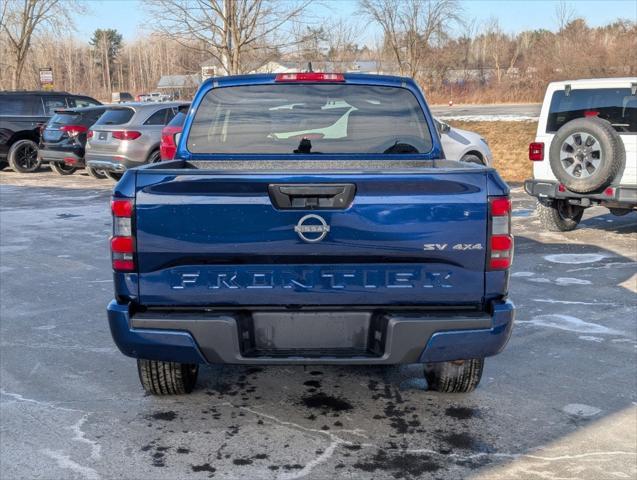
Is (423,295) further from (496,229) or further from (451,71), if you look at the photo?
(451,71)

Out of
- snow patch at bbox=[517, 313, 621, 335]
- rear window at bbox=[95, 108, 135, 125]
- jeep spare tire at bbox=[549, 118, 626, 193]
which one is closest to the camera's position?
snow patch at bbox=[517, 313, 621, 335]

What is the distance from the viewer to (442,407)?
4.17 metres

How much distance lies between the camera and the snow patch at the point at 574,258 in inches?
314

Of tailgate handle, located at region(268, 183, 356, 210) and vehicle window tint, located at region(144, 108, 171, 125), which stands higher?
vehicle window tint, located at region(144, 108, 171, 125)

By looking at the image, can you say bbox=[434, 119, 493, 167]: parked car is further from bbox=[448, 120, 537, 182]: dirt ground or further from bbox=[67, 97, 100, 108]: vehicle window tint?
bbox=[67, 97, 100, 108]: vehicle window tint

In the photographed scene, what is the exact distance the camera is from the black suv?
1819 cm

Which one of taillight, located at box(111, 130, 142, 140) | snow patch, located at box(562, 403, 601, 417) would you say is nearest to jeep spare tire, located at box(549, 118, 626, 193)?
snow patch, located at box(562, 403, 601, 417)

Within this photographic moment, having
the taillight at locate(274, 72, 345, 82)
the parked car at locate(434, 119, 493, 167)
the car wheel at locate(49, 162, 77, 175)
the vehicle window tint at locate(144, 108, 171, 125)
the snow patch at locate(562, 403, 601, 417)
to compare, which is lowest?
the snow patch at locate(562, 403, 601, 417)

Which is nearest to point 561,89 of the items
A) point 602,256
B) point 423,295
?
point 602,256

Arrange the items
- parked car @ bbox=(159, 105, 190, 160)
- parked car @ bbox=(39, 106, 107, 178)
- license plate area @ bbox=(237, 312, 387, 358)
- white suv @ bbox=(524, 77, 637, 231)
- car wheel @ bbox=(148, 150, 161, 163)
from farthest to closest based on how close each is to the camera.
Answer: parked car @ bbox=(39, 106, 107, 178)
car wheel @ bbox=(148, 150, 161, 163)
parked car @ bbox=(159, 105, 190, 160)
white suv @ bbox=(524, 77, 637, 231)
license plate area @ bbox=(237, 312, 387, 358)

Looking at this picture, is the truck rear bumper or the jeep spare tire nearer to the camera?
the truck rear bumper

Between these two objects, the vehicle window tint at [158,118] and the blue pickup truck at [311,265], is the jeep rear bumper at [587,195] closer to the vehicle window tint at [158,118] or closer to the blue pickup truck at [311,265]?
the blue pickup truck at [311,265]

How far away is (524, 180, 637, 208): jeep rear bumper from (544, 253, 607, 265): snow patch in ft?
2.25

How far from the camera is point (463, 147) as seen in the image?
512 inches
